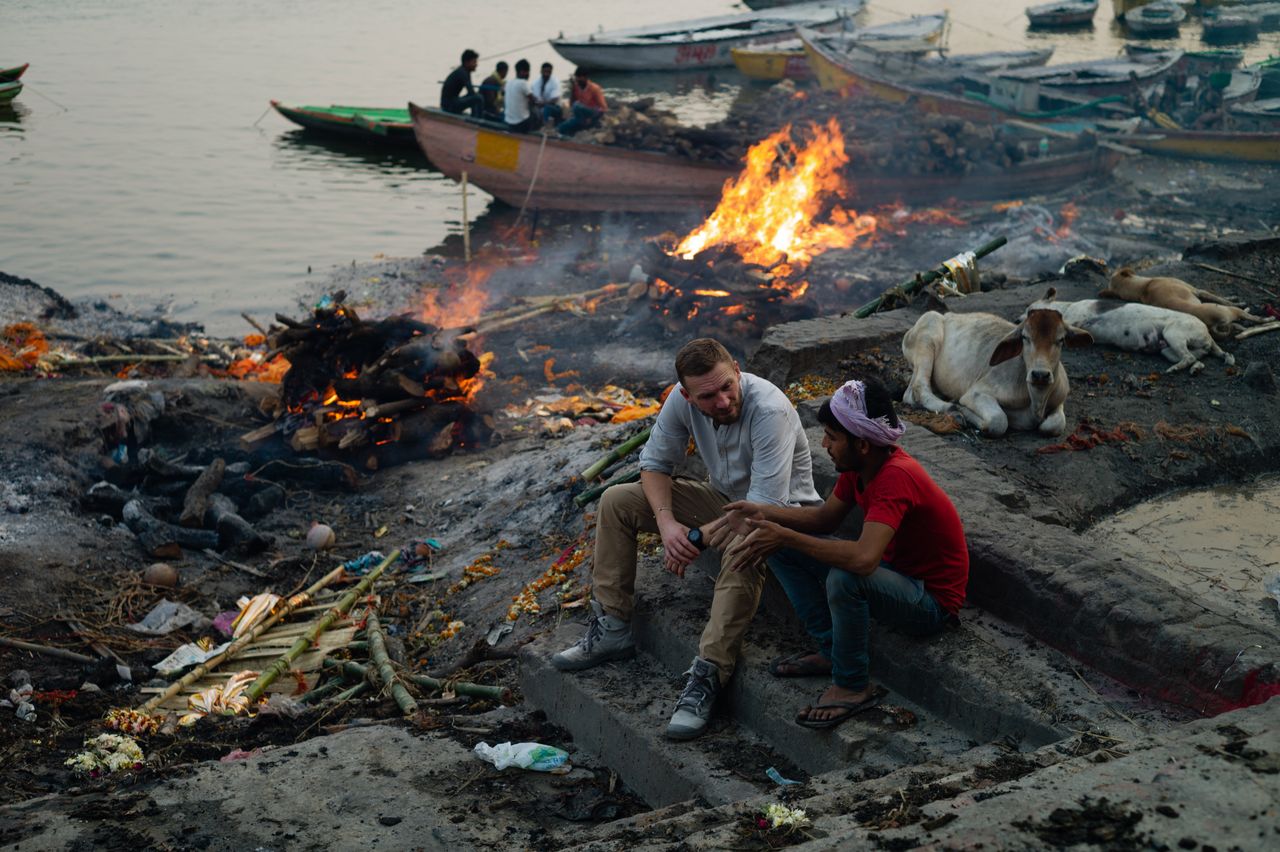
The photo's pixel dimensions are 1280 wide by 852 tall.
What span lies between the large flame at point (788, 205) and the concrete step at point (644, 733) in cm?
1103

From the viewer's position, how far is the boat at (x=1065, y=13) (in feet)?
147


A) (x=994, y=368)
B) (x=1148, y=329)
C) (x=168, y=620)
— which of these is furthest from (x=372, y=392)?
(x=1148, y=329)

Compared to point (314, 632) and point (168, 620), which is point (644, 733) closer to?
point (314, 632)

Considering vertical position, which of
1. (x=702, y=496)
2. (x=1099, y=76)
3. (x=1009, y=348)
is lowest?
(x=702, y=496)

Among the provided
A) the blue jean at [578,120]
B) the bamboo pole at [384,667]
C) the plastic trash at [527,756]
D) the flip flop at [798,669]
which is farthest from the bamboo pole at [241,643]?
the blue jean at [578,120]

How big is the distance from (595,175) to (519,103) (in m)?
1.92

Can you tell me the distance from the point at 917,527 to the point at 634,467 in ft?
11.4

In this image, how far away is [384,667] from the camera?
650cm

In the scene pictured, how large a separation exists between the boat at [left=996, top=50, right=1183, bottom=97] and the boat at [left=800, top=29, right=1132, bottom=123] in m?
0.66

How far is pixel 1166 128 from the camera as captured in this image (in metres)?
24.7

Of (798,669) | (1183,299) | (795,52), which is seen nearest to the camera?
(798,669)

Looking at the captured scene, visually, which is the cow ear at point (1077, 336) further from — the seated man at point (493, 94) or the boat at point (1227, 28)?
the boat at point (1227, 28)

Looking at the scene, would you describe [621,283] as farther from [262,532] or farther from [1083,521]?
[1083,521]

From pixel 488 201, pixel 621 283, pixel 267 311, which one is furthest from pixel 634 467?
pixel 488 201
